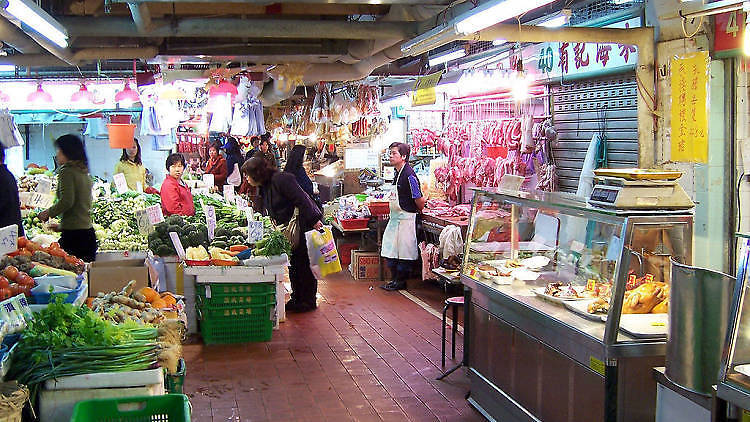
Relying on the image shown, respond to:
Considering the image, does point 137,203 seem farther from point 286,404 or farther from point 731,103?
point 731,103

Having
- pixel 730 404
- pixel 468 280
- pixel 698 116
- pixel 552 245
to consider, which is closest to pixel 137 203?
pixel 468 280

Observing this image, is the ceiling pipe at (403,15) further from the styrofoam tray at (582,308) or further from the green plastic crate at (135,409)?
the green plastic crate at (135,409)

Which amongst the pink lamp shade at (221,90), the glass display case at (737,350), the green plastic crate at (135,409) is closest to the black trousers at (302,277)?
the pink lamp shade at (221,90)

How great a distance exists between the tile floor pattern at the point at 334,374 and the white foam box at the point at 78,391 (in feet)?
7.57

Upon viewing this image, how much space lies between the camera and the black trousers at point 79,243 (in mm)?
8320

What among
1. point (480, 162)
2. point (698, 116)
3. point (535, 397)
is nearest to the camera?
point (535, 397)

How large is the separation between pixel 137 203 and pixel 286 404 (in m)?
5.94

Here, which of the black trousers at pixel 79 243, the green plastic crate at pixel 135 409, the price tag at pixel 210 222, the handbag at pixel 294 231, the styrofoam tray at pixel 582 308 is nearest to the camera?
the green plastic crate at pixel 135 409

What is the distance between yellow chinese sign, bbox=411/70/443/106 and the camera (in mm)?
11062

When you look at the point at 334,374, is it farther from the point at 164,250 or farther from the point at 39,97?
the point at 39,97

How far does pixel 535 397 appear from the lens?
559 cm

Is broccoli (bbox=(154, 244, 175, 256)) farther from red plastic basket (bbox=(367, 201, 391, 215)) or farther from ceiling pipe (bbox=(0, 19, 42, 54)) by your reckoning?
red plastic basket (bbox=(367, 201, 391, 215))

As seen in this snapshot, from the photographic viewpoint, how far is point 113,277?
21.3 feet

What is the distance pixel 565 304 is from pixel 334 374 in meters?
3.02
